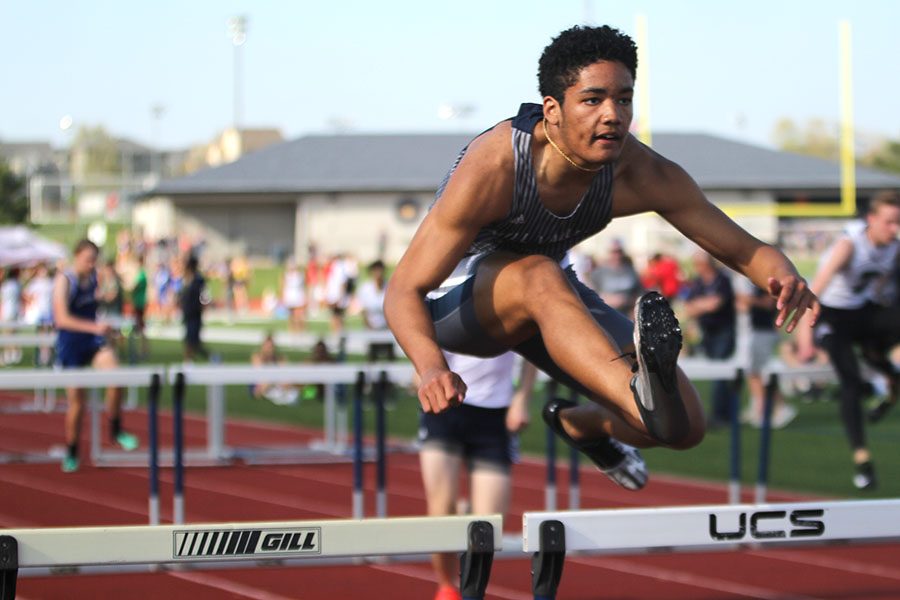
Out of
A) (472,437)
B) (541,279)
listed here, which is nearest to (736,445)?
(472,437)

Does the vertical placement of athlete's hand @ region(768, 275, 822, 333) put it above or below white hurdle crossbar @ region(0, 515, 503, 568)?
above

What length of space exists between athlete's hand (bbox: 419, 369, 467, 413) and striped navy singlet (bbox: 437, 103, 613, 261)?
0.77 meters

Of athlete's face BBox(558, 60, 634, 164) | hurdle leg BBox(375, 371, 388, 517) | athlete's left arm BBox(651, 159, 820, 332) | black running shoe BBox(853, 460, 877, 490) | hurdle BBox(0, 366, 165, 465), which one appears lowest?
black running shoe BBox(853, 460, 877, 490)

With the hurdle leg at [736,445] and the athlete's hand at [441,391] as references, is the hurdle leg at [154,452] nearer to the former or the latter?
the hurdle leg at [736,445]

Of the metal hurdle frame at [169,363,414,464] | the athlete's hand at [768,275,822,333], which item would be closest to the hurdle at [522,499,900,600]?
the athlete's hand at [768,275,822,333]

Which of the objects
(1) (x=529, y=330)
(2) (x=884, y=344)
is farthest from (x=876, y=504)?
(2) (x=884, y=344)

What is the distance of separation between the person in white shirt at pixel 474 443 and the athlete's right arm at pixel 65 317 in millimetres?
4602

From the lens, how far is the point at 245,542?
3969mm

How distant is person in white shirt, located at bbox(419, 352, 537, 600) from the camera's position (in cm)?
624

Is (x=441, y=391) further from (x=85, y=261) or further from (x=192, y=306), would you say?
(x=192, y=306)

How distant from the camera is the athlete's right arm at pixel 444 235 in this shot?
167 inches

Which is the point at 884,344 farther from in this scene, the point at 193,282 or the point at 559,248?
the point at 193,282

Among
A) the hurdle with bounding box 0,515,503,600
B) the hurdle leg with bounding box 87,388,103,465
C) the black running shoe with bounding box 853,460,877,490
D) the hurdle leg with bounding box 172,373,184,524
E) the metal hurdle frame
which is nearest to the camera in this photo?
the hurdle with bounding box 0,515,503,600

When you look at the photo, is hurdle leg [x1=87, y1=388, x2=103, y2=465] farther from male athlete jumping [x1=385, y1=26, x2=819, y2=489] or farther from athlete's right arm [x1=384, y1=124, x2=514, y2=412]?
athlete's right arm [x1=384, y1=124, x2=514, y2=412]
